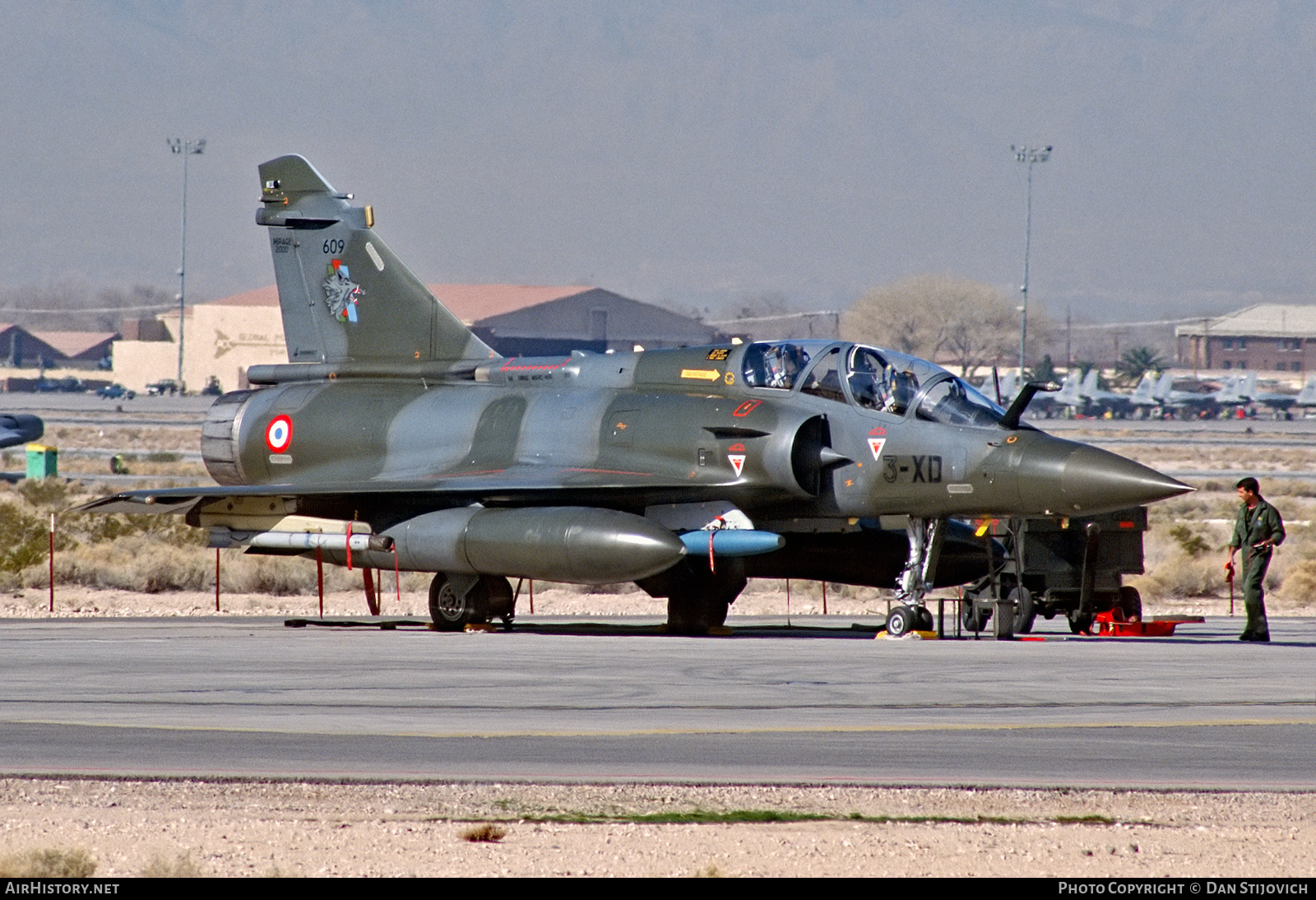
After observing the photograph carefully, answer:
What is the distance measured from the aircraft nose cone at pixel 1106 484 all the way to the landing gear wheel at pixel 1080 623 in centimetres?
266

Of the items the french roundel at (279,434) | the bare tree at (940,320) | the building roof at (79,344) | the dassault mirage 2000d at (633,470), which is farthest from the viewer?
the building roof at (79,344)

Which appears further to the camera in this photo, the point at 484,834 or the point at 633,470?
the point at 633,470

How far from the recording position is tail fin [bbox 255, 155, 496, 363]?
2086 centimetres

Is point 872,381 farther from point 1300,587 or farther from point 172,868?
point 172,868

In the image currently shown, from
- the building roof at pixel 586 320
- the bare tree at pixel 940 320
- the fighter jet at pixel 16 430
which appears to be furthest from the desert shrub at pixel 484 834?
the bare tree at pixel 940 320

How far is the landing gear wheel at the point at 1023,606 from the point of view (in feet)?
57.4

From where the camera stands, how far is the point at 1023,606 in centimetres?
1748

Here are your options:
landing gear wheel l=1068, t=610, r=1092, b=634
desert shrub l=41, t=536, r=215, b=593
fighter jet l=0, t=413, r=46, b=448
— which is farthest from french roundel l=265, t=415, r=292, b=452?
fighter jet l=0, t=413, r=46, b=448

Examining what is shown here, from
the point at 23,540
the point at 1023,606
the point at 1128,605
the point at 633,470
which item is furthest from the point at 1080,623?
the point at 23,540

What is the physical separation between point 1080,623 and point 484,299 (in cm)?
11509

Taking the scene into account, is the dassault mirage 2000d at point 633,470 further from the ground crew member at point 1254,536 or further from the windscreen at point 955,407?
the ground crew member at point 1254,536

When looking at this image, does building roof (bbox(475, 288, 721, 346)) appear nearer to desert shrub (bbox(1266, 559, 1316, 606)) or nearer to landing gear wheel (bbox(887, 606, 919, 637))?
desert shrub (bbox(1266, 559, 1316, 606))

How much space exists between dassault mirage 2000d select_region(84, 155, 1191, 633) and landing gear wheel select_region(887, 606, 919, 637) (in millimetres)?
19

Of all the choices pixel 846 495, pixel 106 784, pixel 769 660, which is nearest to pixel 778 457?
pixel 846 495
